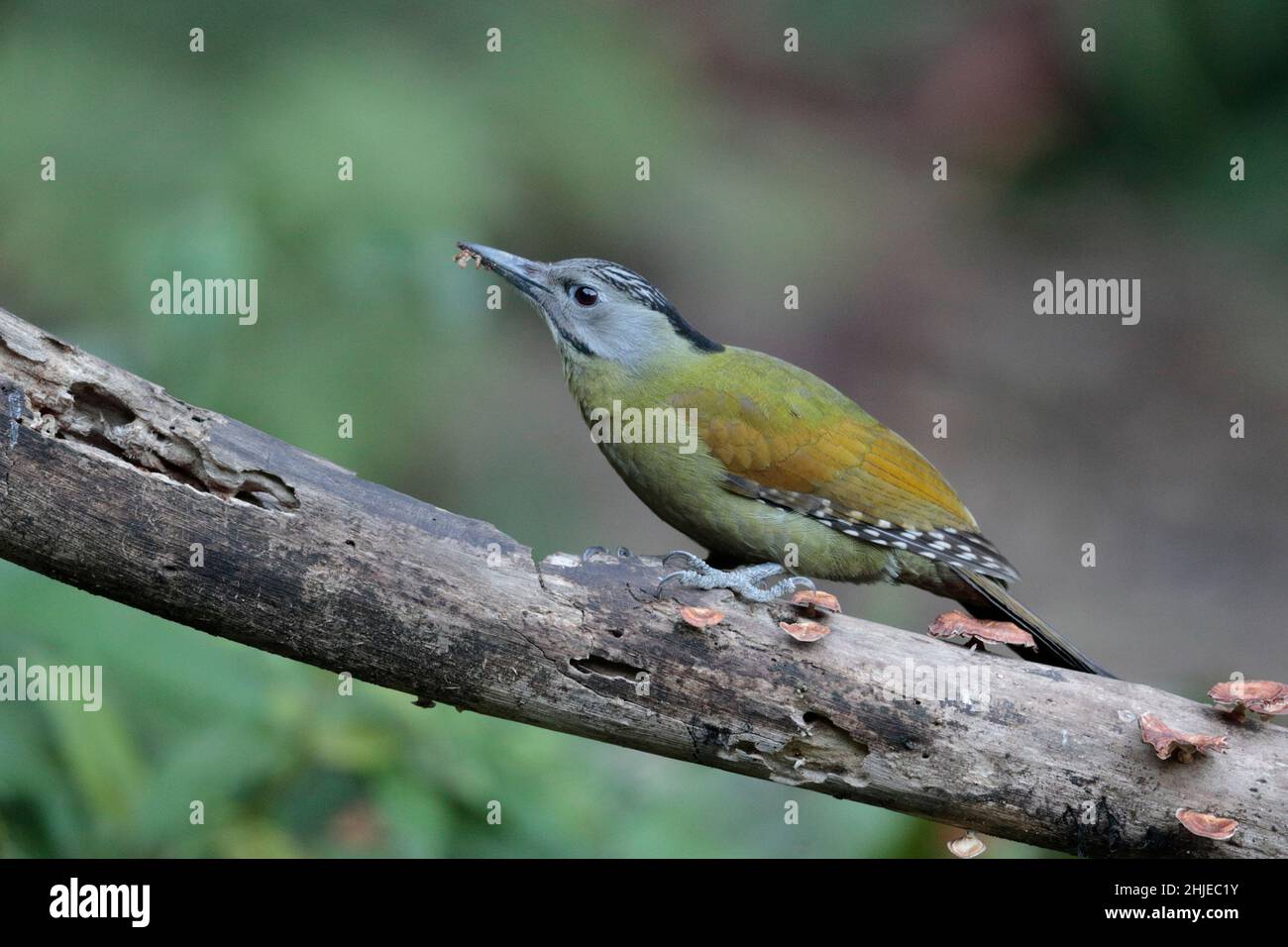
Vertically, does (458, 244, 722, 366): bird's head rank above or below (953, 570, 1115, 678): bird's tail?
above

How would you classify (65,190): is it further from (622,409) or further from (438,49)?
(622,409)

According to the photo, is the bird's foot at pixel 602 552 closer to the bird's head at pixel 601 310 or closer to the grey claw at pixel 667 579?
the grey claw at pixel 667 579

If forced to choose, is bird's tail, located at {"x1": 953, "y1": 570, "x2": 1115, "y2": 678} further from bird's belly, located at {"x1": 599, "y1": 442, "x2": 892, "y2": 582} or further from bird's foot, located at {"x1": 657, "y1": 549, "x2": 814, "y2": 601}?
bird's foot, located at {"x1": 657, "y1": 549, "x2": 814, "y2": 601}

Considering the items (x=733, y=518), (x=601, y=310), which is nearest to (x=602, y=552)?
(x=733, y=518)

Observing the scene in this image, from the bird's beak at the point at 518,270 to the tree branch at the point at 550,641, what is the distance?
140 cm

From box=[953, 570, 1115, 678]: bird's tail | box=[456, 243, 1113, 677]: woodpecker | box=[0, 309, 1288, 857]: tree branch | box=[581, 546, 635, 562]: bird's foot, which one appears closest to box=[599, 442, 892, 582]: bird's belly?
box=[456, 243, 1113, 677]: woodpecker

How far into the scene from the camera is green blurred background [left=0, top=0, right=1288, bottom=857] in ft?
12.1

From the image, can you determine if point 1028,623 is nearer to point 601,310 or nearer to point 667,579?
point 667,579

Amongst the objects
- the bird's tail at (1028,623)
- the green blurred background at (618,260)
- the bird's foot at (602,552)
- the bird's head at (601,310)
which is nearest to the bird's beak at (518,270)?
the bird's head at (601,310)

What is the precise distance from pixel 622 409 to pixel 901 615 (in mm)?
3219

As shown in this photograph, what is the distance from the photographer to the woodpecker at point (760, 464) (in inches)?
166

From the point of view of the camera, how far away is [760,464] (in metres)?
4.22

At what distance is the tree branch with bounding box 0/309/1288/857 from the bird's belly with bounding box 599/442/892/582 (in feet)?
2.46
